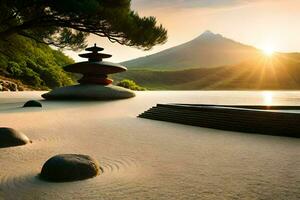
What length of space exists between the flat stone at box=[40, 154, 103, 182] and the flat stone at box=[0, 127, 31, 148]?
261 centimetres

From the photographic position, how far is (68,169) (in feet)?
16.2

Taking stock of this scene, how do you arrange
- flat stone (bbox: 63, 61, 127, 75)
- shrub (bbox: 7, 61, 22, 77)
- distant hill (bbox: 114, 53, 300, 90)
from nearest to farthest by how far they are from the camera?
flat stone (bbox: 63, 61, 127, 75), shrub (bbox: 7, 61, 22, 77), distant hill (bbox: 114, 53, 300, 90)

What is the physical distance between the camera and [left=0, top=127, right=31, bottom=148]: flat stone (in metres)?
7.29

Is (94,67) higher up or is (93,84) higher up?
(94,67)

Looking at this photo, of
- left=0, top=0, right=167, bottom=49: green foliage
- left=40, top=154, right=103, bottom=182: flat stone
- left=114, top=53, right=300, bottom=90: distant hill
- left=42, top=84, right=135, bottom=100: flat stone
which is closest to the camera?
left=40, top=154, right=103, bottom=182: flat stone

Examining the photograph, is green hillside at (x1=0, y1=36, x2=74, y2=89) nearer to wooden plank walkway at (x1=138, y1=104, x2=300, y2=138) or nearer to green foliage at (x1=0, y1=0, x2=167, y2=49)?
green foliage at (x1=0, y1=0, x2=167, y2=49)

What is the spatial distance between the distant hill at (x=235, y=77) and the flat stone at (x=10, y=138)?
81.7 metres

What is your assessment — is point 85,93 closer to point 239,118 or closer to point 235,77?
point 239,118

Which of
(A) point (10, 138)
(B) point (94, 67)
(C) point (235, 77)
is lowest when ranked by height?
(A) point (10, 138)

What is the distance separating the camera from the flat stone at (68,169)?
489 cm

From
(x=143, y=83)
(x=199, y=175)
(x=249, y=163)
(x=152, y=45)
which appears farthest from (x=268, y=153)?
(x=143, y=83)

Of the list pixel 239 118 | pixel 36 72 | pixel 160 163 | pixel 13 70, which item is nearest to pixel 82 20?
pixel 239 118

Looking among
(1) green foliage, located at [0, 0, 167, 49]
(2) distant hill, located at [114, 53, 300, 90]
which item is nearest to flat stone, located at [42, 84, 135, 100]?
(1) green foliage, located at [0, 0, 167, 49]

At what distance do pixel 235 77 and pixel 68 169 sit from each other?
103399 mm
